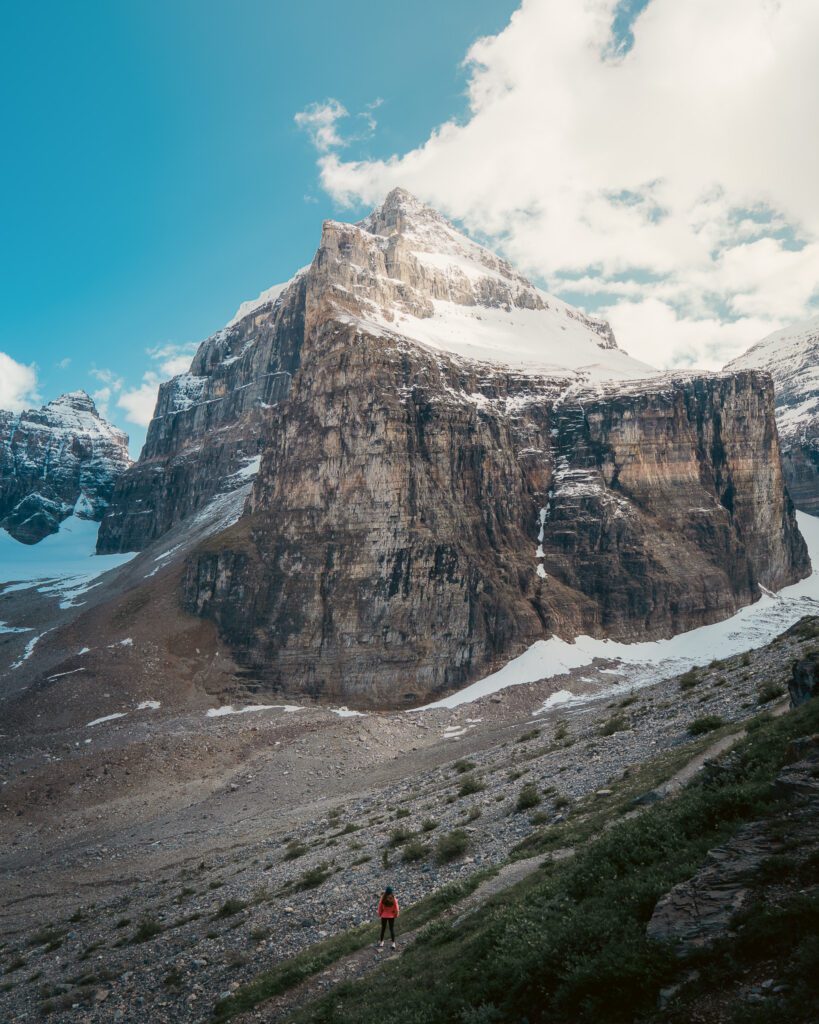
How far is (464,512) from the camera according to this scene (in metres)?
90.0

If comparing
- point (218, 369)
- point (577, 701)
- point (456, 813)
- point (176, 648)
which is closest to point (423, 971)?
point (456, 813)

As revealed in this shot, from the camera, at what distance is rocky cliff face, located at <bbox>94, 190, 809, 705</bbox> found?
8112 cm

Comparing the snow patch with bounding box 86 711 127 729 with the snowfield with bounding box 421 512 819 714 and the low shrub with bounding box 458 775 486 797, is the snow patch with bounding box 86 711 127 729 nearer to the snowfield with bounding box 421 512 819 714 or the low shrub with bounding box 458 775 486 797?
the snowfield with bounding box 421 512 819 714

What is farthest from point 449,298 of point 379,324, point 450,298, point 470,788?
point 470,788

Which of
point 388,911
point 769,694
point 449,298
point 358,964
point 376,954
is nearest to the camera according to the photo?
point 358,964

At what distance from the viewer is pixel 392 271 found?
143 metres

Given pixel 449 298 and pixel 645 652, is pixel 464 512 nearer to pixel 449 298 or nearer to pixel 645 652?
pixel 645 652

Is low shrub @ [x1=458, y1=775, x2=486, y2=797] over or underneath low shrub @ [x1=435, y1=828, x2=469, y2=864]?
underneath

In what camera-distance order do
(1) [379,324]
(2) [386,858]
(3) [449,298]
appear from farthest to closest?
(3) [449,298]
(1) [379,324]
(2) [386,858]

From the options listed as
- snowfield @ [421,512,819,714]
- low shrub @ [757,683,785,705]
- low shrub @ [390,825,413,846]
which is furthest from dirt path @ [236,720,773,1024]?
snowfield @ [421,512,819,714]

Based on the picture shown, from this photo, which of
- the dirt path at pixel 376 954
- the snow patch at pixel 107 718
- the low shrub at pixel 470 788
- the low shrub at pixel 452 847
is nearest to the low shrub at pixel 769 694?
the dirt path at pixel 376 954

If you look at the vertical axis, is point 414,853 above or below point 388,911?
below

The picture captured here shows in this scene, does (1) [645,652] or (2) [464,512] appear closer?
(1) [645,652]

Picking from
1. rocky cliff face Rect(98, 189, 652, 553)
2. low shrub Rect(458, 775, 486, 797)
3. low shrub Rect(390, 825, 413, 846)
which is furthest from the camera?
rocky cliff face Rect(98, 189, 652, 553)
